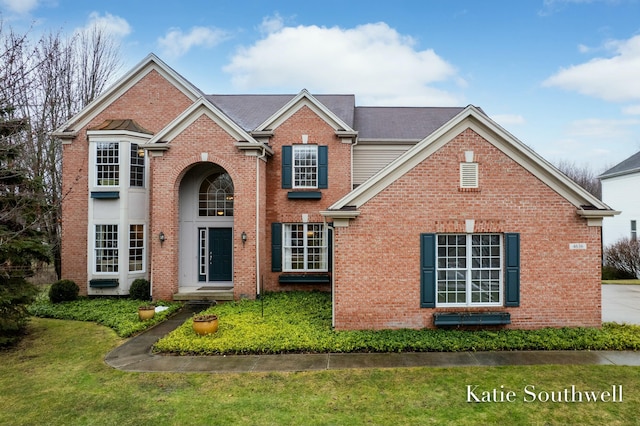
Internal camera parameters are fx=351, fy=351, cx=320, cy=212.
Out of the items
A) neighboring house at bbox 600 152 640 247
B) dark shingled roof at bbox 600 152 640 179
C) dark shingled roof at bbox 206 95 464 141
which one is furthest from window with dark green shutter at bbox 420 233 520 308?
dark shingled roof at bbox 600 152 640 179

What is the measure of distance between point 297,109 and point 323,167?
2.64 metres

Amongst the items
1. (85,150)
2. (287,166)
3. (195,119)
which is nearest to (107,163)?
(85,150)

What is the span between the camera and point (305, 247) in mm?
14570

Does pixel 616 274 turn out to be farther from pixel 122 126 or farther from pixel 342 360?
pixel 122 126

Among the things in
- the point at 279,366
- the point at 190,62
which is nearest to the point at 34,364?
the point at 279,366

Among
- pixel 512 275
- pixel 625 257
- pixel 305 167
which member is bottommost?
pixel 625 257

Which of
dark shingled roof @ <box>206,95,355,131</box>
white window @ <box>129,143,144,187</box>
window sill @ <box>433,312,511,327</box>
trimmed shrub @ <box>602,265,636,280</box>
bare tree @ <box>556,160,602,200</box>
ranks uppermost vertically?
bare tree @ <box>556,160,602,200</box>

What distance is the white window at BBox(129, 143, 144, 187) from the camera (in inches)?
545

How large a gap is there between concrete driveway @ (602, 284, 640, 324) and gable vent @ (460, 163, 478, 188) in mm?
5937

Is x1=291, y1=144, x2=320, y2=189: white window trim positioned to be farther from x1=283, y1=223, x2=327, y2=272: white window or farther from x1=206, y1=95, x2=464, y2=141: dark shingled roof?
x1=206, y1=95, x2=464, y2=141: dark shingled roof

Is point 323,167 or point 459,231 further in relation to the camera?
point 323,167

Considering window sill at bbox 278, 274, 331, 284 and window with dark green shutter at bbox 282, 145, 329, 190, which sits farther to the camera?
window with dark green shutter at bbox 282, 145, 329, 190

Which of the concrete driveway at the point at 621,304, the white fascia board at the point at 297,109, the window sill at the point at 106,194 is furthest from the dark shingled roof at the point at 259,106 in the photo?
the concrete driveway at the point at 621,304

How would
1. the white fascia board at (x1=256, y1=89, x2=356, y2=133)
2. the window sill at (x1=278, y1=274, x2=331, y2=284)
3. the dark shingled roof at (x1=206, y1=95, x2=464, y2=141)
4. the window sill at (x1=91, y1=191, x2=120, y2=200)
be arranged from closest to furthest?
the window sill at (x1=91, y1=191, x2=120, y2=200)
the window sill at (x1=278, y1=274, x2=331, y2=284)
the white fascia board at (x1=256, y1=89, x2=356, y2=133)
the dark shingled roof at (x1=206, y1=95, x2=464, y2=141)
